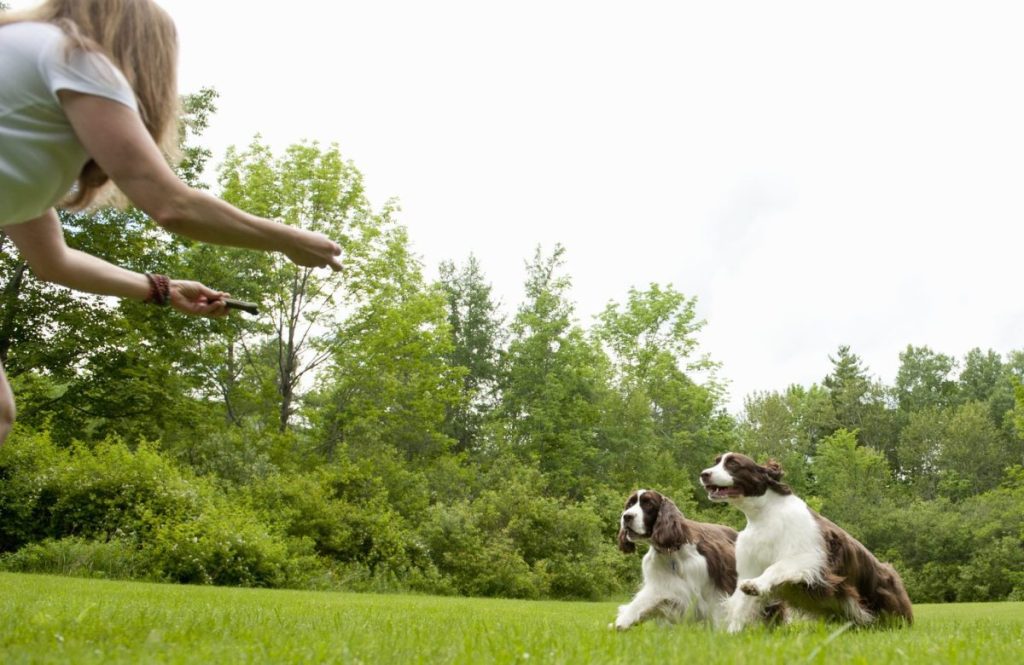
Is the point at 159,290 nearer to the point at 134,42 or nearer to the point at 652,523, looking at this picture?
the point at 134,42

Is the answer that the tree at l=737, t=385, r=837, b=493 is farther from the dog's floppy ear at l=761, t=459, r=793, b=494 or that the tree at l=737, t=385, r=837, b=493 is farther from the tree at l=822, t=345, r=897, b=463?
the dog's floppy ear at l=761, t=459, r=793, b=494

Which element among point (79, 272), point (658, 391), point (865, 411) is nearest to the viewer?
point (79, 272)

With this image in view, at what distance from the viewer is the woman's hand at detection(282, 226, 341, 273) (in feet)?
10.0

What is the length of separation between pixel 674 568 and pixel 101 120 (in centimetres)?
640

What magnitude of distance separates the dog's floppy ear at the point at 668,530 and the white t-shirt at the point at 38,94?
6156mm

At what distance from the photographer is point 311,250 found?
3096 mm

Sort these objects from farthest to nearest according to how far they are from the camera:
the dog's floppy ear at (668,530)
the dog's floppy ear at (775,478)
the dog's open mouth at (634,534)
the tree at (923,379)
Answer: the tree at (923,379) → the dog's open mouth at (634,534) → the dog's floppy ear at (668,530) → the dog's floppy ear at (775,478)

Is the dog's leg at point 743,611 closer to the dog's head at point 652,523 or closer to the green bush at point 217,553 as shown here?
the dog's head at point 652,523

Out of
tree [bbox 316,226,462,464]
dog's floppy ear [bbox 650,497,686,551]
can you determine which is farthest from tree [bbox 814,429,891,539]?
dog's floppy ear [bbox 650,497,686,551]

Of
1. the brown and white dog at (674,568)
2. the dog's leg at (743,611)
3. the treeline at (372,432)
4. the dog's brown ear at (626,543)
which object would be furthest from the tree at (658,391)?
the dog's leg at (743,611)

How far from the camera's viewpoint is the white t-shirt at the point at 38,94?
8.79 ft

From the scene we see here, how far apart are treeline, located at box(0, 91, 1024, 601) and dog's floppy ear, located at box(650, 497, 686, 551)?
1033 centimetres

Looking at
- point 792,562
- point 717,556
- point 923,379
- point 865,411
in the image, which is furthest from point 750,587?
point 923,379

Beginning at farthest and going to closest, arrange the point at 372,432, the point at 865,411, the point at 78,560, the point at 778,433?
the point at 865,411
the point at 778,433
the point at 372,432
the point at 78,560
